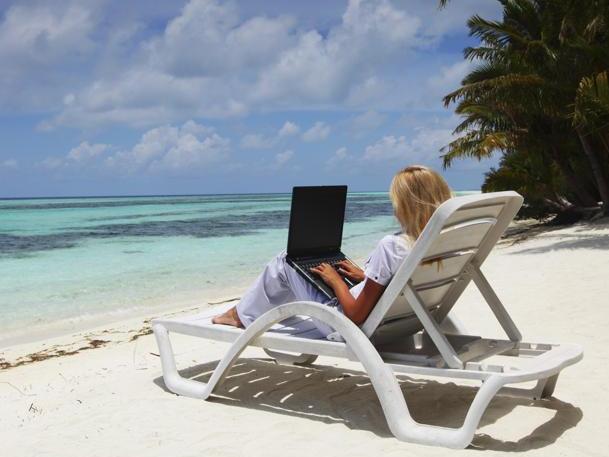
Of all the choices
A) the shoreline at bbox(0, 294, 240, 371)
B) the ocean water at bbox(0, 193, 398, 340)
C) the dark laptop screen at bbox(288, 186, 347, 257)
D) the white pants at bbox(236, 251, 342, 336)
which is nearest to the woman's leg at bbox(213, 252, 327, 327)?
the white pants at bbox(236, 251, 342, 336)

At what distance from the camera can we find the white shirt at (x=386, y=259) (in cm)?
346

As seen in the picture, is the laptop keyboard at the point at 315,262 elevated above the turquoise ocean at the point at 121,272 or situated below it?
above

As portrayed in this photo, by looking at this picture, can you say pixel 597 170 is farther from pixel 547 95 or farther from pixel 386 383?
pixel 386 383

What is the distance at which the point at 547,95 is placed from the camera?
1661 cm

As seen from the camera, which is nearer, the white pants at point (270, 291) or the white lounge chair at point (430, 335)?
the white lounge chair at point (430, 335)

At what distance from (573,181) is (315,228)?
18.4 metres

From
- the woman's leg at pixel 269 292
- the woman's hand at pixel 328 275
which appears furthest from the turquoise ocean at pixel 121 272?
the woman's hand at pixel 328 275

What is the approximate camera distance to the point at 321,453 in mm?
3225

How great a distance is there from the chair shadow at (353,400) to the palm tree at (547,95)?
1105 centimetres

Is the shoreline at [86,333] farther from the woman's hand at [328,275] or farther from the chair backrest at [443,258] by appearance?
the chair backrest at [443,258]

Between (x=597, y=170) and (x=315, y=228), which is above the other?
(x=597, y=170)

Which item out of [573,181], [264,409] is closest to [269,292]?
[264,409]

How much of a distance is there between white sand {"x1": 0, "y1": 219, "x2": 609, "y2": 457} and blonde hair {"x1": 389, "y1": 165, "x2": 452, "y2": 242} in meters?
1.06

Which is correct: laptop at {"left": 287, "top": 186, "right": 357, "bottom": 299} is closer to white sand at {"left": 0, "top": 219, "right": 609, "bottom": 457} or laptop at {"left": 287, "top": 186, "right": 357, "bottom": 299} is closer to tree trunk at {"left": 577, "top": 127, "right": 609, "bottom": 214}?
white sand at {"left": 0, "top": 219, "right": 609, "bottom": 457}
